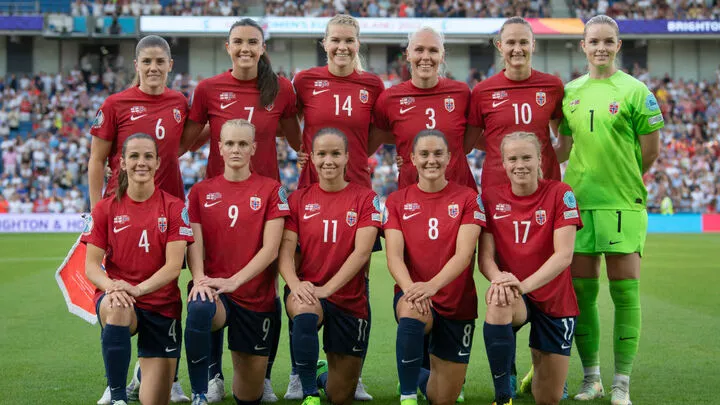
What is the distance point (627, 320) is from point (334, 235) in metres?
1.99

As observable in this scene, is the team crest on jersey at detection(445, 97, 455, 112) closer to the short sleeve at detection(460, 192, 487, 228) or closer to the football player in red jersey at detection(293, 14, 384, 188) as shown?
the football player in red jersey at detection(293, 14, 384, 188)

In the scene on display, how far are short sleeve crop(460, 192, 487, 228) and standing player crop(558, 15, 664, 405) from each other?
2.75ft

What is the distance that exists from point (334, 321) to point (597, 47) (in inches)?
96.7

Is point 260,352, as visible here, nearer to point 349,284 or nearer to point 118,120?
point 349,284

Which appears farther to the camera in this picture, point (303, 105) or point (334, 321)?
point (303, 105)

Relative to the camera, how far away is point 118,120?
556 centimetres

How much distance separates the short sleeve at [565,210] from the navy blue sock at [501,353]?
0.76 m

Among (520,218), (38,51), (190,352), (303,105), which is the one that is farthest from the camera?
(38,51)

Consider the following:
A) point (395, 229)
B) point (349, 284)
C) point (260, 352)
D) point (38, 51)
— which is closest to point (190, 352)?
point (260, 352)

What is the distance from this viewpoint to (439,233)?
507cm

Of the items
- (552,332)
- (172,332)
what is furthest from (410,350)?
(172,332)

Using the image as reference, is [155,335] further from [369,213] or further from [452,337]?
[452,337]

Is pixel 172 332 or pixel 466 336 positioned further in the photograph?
pixel 466 336

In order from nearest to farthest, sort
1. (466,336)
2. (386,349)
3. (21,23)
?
(466,336) → (386,349) → (21,23)
